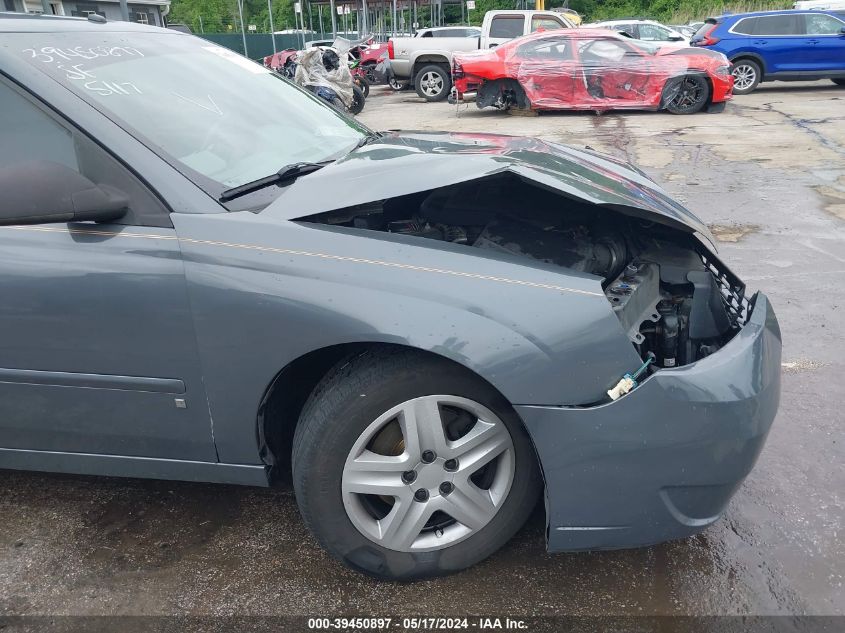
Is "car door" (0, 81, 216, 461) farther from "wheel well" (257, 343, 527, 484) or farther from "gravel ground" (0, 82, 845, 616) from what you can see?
"gravel ground" (0, 82, 845, 616)

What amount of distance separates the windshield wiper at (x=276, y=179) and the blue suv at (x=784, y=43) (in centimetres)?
1469

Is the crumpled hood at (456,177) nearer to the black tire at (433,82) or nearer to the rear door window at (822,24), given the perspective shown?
the rear door window at (822,24)

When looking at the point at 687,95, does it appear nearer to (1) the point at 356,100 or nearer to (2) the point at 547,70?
(2) the point at 547,70

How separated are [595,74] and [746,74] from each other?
4.53 meters

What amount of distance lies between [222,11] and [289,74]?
55.6 meters

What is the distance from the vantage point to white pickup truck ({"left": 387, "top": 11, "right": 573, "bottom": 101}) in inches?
674

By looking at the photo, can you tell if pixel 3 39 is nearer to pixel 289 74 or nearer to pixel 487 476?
pixel 487 476

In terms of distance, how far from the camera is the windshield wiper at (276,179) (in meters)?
2.21

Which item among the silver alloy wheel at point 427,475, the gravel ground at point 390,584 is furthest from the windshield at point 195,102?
the gravel ground at point 390,584

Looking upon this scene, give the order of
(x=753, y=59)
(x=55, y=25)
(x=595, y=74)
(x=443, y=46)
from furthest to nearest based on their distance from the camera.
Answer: (x=443, y=46) < (x=753, y=59) < (x=595, y=74) < (x=55, y=25)

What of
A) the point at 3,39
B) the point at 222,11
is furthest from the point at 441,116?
the point at 222,11

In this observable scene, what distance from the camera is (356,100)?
15.2 meters

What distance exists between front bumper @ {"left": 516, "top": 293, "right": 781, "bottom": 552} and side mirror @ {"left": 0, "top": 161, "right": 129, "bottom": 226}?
1.35 meters

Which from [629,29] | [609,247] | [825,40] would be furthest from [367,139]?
[629,29]
